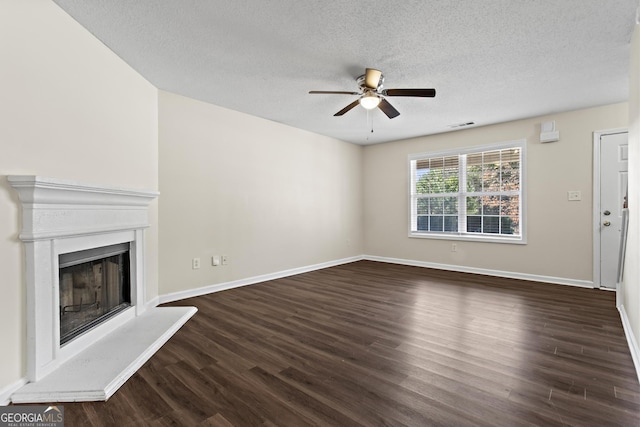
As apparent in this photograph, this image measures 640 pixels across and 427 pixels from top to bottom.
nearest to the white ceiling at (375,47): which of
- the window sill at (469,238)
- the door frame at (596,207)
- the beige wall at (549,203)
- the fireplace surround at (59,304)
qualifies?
the beige wall at (549,203)

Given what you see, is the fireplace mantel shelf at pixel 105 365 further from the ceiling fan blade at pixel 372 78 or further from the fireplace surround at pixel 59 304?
the ceiling fan blade at pixel 372 78

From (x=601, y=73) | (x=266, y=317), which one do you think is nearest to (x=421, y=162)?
(x=601, y=73)

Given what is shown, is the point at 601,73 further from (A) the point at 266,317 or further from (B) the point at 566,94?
(A) the point at 266,317

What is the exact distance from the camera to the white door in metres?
3.82

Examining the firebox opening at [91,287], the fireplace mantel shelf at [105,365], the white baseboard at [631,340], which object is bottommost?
the fireplace mantel shelf at [105,365]

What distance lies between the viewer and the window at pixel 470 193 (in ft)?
15.4

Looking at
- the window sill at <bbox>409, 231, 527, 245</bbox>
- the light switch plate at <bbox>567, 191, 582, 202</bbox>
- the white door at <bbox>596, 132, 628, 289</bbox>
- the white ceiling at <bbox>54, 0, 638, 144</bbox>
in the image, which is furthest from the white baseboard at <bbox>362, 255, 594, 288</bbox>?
the white ceiling at <bbox>54, 0, 638, 144</bbox>

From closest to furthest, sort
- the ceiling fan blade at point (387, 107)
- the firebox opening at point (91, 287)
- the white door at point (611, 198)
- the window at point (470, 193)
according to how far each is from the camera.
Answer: the firebox opening at point (91, 287), the ceiling fan blade at point (387, 107), the white door at point (611, 198), the window at point (470, 193)

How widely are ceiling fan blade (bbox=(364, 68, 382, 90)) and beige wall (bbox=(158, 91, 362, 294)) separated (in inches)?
79.7

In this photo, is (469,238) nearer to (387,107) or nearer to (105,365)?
(387,107)

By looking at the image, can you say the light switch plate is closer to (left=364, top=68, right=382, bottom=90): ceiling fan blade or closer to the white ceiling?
the white ceiling

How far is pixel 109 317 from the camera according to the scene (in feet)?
8.30

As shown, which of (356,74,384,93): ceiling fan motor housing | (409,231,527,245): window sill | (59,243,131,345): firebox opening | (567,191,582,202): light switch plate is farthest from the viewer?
(409,231,527,245): window sill

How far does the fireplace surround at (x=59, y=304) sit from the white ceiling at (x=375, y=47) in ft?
4.28
